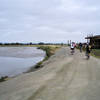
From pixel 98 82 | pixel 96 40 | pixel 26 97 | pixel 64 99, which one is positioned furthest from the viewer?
pixel 96 40

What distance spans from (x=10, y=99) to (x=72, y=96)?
8.12 ft

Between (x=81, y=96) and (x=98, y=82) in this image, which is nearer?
(x=81, y=96)

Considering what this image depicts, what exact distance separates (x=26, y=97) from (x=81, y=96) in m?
2.16

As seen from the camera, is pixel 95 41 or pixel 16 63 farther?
pixel 95 41

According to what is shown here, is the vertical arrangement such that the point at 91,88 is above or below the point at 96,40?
below

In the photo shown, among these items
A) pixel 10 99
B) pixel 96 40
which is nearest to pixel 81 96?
pixel 10 99

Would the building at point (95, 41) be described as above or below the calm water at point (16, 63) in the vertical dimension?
above

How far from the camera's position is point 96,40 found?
139 feet

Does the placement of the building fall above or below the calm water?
above

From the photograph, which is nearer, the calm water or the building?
the calm water

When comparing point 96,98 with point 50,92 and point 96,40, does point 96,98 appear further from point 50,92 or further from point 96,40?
point 96,40

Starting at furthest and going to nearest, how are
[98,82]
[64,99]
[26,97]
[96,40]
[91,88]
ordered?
[96,40], [98,82], [91,88], [26,97], [64,99]

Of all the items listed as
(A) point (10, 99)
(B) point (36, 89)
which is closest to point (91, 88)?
(B) point (36, 89)

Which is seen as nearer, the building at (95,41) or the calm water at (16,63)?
the calm water at (16,63)
